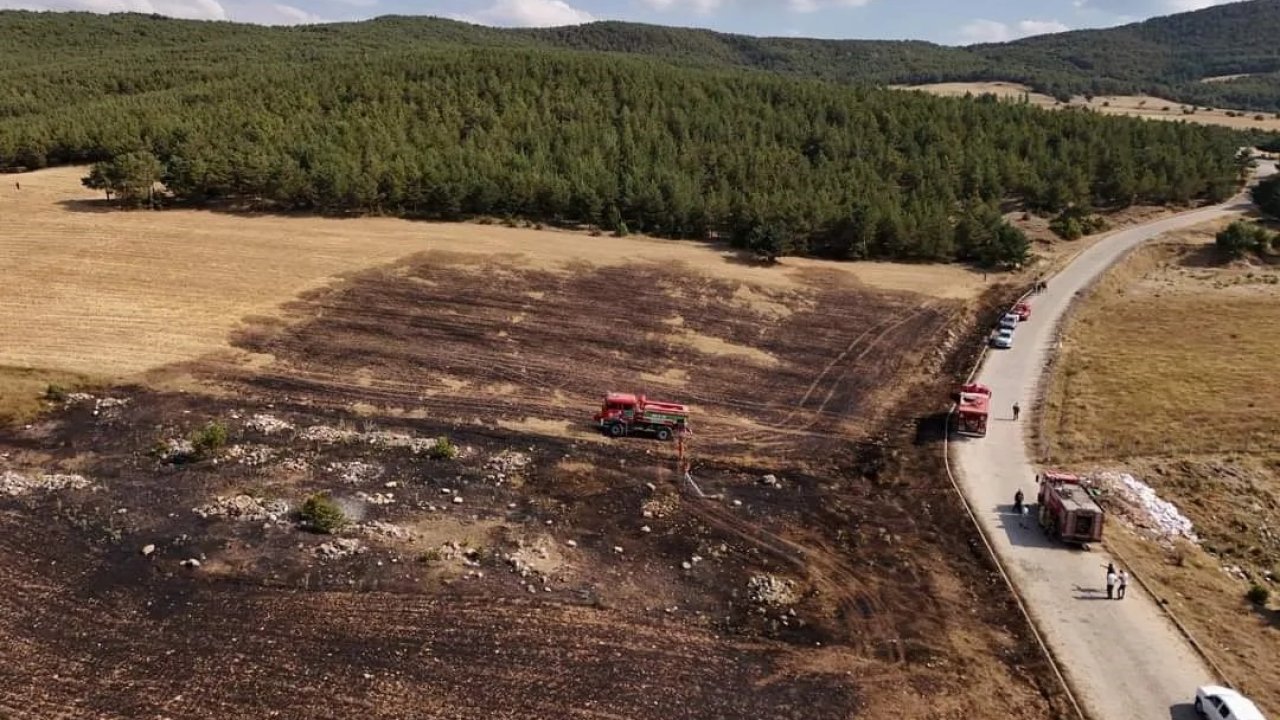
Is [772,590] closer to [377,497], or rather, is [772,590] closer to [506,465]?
[506,465]

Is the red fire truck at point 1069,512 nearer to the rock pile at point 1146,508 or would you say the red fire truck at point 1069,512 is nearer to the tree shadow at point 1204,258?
the rock pile at point 1146,508

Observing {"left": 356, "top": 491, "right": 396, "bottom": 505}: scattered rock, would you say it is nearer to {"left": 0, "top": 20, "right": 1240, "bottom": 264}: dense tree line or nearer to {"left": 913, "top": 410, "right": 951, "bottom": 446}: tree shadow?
{"left": 913, "top": 410, "right": 951, "bottom": 446}: tree shadow

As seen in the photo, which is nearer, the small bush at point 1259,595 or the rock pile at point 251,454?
the small bush at point 1259,595

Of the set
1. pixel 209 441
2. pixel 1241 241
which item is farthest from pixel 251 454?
pixel 1241 241

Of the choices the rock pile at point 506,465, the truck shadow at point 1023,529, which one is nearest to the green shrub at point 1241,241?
the truck shadow at point 1023,529

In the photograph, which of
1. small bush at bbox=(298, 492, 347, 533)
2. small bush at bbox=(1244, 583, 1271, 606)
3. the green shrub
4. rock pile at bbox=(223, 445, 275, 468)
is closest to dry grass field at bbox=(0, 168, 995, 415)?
rock pile at bbox=(223, 445, 275, 468)

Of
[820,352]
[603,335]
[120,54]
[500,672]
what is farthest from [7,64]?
[500,672]
